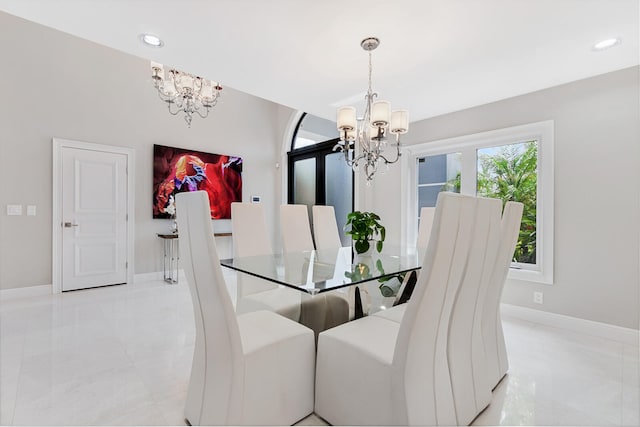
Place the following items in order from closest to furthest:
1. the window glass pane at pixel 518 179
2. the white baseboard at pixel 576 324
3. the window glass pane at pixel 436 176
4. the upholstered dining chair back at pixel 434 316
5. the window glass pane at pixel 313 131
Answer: the upholstered dining chair back at pixel 434 316 < the white baseboard at pixel 576 324 < the window glass pane at pixel 518 179 < the window glass pane at pixel 436 176 < the window glass pane at pixel 313 131

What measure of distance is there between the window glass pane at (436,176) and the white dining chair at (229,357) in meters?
3.06

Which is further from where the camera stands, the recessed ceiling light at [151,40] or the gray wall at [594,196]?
the gray wall at [594,196]

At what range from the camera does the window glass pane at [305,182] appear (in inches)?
219

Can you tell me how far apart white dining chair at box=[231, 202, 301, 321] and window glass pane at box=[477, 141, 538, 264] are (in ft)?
8.42

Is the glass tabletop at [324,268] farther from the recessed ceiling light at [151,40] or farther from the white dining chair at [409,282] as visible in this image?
the recessed ceiling light at [151,40]

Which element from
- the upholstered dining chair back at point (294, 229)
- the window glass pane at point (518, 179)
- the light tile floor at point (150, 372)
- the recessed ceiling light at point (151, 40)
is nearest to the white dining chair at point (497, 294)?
the light tile floor at point (150, 372)

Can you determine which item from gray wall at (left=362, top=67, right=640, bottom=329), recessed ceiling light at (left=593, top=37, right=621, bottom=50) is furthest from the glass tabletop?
recessed ceiling light at (left=593, top=37, right=621, bottom=50)

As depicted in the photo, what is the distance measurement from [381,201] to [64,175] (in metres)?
4.21

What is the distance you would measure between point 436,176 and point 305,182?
2542 millimetres

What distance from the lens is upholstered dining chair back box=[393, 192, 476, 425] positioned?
1.10 m

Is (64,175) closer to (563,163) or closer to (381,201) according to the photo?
(381,201)

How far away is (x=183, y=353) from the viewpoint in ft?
7.30

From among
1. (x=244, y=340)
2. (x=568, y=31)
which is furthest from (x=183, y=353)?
(x=568, y=31)

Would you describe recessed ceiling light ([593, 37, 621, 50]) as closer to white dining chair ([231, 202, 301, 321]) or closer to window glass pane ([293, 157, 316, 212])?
white dining chair ([231, 202, 301, 321])
